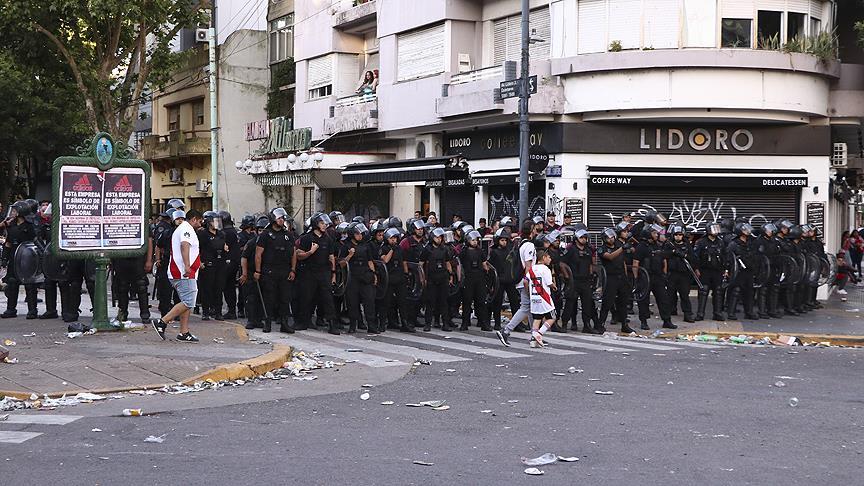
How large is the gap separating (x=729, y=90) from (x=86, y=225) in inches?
580

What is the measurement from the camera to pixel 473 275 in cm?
1783

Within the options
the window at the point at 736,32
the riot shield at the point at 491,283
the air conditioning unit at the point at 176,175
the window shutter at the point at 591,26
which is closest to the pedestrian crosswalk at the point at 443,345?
the riot shield at the point at 491,283

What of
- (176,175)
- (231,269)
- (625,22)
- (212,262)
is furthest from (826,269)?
(176,175)

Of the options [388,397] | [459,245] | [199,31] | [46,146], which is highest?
[199,31]

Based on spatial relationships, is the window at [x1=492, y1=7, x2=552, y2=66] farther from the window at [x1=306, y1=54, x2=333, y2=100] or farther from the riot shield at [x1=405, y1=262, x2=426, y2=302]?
the riot shield at [x1=405, y1=262, x2=426, y2=302]

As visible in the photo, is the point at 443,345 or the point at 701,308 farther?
the point at 701,308

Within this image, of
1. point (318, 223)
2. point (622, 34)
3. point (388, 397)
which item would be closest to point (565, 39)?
point (622, 34)

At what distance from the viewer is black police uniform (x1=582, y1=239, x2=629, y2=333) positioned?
58.4 ft

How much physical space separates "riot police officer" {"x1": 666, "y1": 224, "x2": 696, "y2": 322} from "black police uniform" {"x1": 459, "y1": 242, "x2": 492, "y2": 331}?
342 centimetres

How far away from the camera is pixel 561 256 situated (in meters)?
18.0

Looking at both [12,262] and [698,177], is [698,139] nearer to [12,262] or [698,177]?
[698,177]

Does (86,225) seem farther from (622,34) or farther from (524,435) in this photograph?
(622,34)

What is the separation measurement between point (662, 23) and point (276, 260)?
11.7 metres

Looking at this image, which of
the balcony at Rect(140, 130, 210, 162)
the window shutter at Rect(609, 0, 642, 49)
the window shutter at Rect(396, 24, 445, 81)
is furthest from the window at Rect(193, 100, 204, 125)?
the window shutter at Rect(609, 0, 642, 49)
